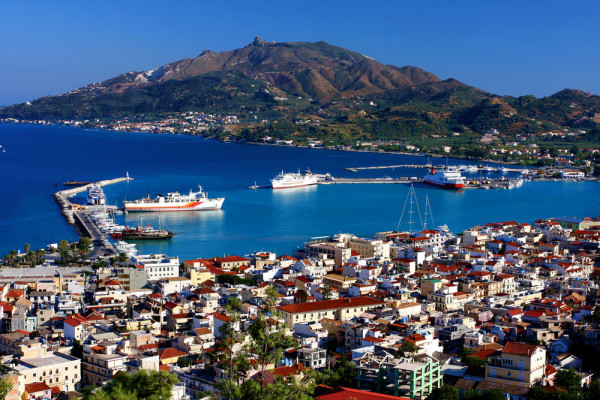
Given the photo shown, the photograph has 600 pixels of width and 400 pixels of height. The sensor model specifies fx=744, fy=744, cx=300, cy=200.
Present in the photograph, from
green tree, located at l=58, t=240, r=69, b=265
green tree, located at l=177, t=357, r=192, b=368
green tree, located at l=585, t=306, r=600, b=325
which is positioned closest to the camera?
green tree, located at l=177, t=357, r=192, b=368

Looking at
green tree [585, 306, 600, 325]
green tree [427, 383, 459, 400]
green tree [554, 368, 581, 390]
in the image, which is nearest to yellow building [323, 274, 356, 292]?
green tree [585, 306, 600, 325]

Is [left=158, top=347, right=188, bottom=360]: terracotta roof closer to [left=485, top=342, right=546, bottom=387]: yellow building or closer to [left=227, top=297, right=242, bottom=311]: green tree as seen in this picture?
[left=227, top=297, right=242, bottom=311]: green tree

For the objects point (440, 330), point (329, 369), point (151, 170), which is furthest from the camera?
point (151, 170)

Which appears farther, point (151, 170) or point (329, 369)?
point (151, 170)

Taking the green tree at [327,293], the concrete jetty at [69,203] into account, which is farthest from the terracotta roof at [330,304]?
the concrete jetty at [69,203]

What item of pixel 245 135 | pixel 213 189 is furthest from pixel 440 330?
pixel 245 135

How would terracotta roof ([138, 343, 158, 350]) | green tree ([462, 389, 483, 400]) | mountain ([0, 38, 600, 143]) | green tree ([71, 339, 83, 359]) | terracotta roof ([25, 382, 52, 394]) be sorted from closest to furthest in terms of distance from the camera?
green tree ([462, 389, 483, 400]), terracotta roof ([25, 382, 52, 394]), green tree ([71, 339, 83, 359]), terracotta roof ([138, 343, 158, 350]), mountain ([0, 38, 600, 143])

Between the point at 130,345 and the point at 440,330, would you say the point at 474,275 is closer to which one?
the point at 440,330

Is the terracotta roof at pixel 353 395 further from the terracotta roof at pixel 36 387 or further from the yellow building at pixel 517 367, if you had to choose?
the terracotta roof at pixel 36 387
